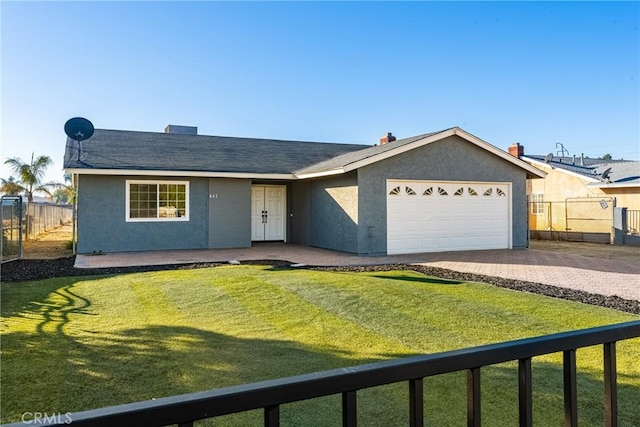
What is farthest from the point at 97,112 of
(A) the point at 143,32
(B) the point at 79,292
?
(B) the point at 79,292

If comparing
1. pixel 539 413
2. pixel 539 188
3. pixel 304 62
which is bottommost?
pixel 539 413

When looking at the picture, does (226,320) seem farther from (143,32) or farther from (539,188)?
(539,188)

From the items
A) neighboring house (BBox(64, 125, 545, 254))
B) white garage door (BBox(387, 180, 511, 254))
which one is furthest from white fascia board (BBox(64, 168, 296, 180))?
white garage door (BBox(387, 180, 511, 254))

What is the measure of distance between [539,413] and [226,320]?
418cm

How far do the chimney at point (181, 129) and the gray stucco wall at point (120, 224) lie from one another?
7427mm

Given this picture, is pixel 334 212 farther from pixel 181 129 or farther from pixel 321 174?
pixel 181 129

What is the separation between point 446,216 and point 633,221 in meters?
11.3

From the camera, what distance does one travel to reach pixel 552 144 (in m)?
31.7

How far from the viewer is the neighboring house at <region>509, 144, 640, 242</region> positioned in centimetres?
2114

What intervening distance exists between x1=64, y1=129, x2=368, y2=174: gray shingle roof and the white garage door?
15.9 feet

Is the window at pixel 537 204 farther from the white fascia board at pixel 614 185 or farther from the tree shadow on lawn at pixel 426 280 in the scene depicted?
the tree shadow on lawn at pixel 426 280

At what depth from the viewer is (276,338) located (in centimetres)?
550

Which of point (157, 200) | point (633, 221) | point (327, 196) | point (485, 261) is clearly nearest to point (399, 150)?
point (327, 196)

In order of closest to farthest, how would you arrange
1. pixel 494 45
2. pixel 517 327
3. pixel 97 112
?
pixel 517 327
pixel 494 45
pixel 97 112
